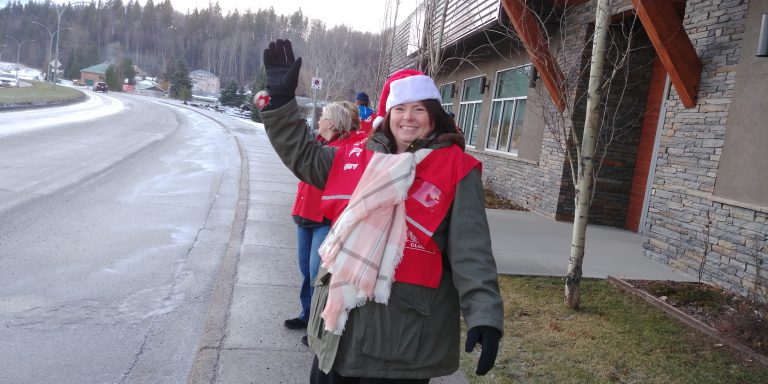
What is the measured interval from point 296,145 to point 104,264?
4521mm

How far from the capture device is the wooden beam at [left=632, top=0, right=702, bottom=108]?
6.84 metres

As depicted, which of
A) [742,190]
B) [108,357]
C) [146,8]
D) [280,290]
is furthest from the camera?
[146,8]

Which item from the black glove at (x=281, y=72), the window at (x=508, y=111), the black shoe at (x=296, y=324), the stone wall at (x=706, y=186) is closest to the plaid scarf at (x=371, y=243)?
the black glove at (x=281, y=72)

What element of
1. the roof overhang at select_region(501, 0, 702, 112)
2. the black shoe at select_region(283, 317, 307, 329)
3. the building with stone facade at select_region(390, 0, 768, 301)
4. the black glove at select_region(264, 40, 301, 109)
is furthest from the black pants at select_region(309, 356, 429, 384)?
the roof overhang at select_region(501, 0, 702, 112)

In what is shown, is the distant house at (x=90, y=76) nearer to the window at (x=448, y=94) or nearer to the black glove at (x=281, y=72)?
the window at (x=448, y=94)

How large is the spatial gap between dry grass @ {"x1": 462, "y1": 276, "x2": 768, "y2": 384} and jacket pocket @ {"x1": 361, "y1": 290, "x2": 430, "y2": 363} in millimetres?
1911

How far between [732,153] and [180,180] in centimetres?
987

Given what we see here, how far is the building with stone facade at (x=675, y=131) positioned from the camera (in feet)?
19.2

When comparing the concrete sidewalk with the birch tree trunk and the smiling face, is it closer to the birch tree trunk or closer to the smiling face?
the birch tree trunk

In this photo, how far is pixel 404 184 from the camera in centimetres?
204

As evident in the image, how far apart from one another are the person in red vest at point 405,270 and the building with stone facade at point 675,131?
3.09 m

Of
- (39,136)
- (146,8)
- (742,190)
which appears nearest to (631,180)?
(742,190)

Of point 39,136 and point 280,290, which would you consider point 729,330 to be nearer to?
point 280,290

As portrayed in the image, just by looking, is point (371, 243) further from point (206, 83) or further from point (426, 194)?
point (206, 83)
